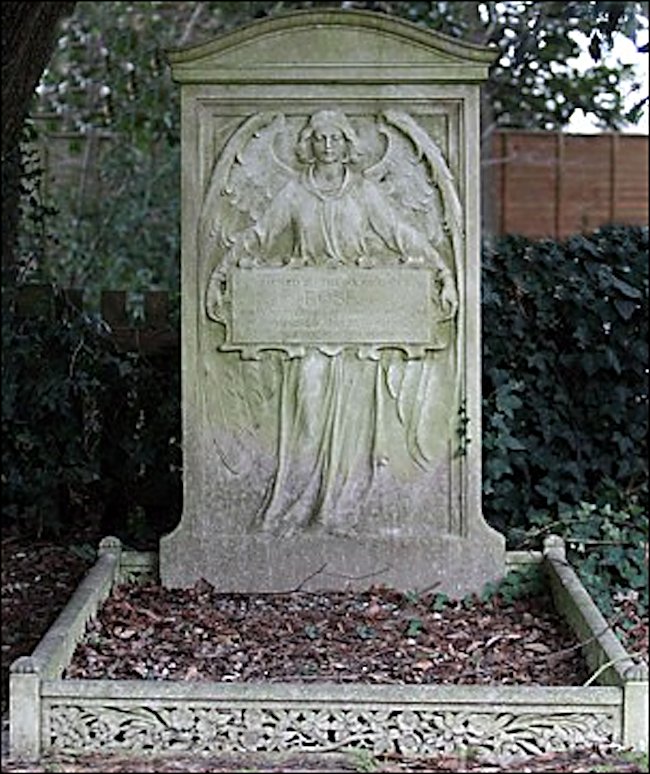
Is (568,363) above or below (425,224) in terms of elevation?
below

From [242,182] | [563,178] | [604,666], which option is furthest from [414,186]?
[563,178]

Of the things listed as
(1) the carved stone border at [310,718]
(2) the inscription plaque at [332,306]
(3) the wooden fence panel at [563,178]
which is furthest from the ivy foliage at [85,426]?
(3) the wooden fence panel at [563,178]

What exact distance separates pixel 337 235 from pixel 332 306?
0.30 m

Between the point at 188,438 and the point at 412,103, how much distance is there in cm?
169

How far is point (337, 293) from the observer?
7055 mm

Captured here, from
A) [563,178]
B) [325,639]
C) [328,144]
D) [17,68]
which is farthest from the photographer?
[563,178]

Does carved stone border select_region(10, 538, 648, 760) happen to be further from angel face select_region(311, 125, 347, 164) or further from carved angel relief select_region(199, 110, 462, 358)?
angel face select_region(311, 125, 347, 164)

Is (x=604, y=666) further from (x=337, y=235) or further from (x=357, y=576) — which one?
(x=337, y=235)

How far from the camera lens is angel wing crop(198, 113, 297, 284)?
7.03 m

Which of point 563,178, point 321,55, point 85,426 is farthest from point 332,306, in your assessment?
point 563,178

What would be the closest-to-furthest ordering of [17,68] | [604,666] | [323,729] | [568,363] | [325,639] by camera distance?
[323,729]
[604,666]
[325,639]
[568,363]
[17,68]

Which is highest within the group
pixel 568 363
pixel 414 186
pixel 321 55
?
Answer: pixel 321 55

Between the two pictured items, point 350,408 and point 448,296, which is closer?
point 448,296

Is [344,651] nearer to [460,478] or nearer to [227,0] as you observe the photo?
[460,478]
